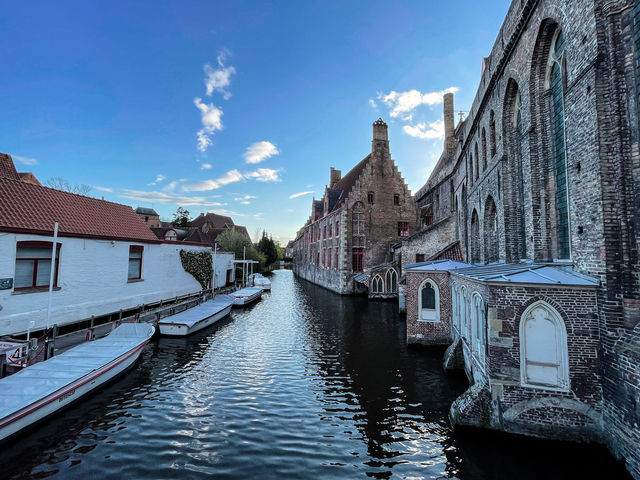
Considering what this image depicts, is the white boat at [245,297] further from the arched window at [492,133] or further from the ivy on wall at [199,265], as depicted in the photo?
the arched window at [492,133]

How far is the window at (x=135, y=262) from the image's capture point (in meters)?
17.5

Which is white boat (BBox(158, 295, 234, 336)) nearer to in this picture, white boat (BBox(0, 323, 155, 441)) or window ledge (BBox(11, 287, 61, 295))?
white boat (BBox(0, 323, 155, 441))

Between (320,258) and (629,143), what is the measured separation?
36.8 meters

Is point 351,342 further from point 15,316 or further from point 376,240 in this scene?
point 376,240

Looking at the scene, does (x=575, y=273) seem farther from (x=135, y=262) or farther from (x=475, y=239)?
(x=135, y=262)

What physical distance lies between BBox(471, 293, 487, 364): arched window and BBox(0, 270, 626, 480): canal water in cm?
172

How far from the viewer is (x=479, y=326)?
302 inches

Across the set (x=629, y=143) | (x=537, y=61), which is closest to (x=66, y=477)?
(x=629, y=143)

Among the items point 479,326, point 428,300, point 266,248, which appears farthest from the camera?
point 266,248

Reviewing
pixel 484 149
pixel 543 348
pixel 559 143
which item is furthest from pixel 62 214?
pixel 484 149

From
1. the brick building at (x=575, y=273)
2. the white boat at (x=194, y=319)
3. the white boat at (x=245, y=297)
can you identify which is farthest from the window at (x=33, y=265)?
the brick building at (x=575, y=273)

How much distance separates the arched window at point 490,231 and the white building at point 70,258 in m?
17.3

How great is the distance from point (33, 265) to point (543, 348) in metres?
17.2

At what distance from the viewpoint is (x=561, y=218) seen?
320 inches
